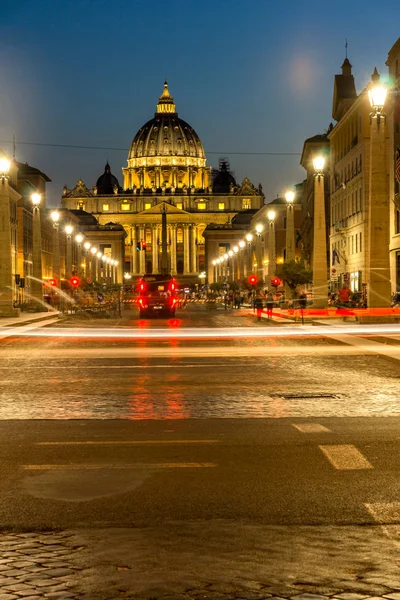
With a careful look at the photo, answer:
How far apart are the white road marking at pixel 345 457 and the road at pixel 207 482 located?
3 centimetres

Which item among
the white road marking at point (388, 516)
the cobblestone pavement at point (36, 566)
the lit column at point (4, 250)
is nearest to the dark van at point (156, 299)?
the lit column at point (4, 250)

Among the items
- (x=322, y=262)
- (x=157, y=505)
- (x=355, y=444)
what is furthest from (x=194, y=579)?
(x=322, y=262)

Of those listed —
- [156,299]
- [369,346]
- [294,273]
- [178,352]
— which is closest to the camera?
[178,352]

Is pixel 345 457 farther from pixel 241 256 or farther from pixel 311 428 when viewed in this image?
pixel 241 256

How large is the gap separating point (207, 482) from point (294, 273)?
179ft

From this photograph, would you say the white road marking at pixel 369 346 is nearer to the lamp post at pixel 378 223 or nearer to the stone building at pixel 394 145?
the lamp post at pixel 378 223

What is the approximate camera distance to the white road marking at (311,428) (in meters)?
11.5

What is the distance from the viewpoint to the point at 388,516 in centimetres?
728

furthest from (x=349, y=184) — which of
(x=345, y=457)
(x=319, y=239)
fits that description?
(x=345, y=457)

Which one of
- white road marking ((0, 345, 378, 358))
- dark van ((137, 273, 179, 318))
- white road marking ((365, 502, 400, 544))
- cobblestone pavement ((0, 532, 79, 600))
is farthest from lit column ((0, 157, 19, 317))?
cobblestone pavement ((0, 532, 79, 600))

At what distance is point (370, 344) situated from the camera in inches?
1112

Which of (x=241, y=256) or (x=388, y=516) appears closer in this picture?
(x=388, y=516)

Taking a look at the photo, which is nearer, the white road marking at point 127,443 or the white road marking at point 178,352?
the white road marking at point 127,443

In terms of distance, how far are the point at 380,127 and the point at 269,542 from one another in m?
33.3
